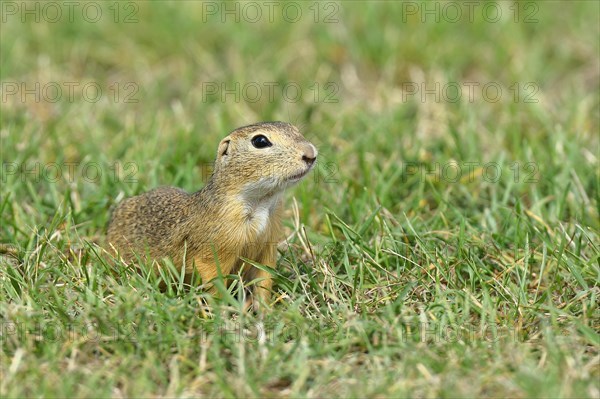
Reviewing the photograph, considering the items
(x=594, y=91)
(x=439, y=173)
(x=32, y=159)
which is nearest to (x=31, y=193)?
(x=32, y=159)

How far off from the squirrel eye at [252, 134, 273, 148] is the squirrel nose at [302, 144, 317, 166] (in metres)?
0.20

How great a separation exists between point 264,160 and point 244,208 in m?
0.27

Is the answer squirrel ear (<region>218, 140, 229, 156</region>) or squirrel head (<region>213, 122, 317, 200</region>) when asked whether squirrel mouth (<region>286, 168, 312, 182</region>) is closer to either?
squirrel head (<region>213, 122, 317, 200</region>)

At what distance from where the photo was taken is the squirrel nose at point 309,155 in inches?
178

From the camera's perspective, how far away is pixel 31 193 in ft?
19.2

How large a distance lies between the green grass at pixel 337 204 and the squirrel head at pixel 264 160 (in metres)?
0.47

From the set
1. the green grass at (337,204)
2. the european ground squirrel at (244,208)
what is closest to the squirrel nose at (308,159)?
the european ground squirrel at (244,208)

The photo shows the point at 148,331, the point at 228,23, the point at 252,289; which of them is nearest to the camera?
the point at 148,331

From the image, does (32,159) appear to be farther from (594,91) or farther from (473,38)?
(594,91)

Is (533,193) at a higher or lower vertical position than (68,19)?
lower

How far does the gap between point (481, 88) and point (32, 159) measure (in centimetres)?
366

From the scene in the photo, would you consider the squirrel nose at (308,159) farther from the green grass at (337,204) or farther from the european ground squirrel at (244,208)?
the green grass at (337,204)

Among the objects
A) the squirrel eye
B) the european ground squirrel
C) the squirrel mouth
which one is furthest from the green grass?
the squirrel eye

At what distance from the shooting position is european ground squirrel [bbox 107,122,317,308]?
4590 millimetres
